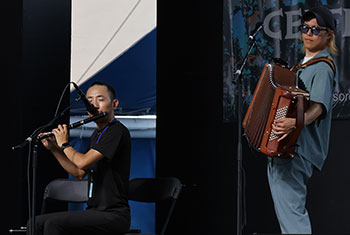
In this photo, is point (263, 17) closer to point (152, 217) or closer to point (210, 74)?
point (210, 74)

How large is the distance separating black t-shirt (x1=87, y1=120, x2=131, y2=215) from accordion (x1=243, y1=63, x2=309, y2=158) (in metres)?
0.80

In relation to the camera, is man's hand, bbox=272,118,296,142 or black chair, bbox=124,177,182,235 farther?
black chair, bbox=124,177,182,235

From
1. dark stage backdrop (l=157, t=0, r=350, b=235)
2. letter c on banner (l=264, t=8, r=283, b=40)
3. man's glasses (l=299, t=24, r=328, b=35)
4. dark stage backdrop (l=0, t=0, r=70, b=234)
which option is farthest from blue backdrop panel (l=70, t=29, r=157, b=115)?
man's glasses (l=299, t=24, r=328, b=35)

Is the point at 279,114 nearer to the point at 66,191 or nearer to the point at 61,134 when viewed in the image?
the point at 61,134

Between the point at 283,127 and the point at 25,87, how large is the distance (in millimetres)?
2149

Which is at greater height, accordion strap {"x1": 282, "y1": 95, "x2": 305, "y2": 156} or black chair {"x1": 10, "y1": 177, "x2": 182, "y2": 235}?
accordion strap {"x1": 282, "y1": 95, "x2": 305, "y2": 156}

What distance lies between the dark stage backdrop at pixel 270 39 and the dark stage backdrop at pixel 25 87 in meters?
1.41

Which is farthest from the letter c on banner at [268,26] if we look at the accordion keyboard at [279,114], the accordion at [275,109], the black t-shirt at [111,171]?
the black t-shirt at [111,171]

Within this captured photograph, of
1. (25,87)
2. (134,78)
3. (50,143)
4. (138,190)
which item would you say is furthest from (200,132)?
(50,143)

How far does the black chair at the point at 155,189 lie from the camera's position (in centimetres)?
387

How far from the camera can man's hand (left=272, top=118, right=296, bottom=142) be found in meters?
3.24

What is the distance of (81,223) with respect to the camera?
346 centimetres

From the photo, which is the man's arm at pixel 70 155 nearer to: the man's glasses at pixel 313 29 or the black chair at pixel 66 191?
the black chair at pixel 66 191

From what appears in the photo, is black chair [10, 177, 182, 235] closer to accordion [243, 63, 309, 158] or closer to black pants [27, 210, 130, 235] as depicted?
black pants [27, 210, 130, 235]
